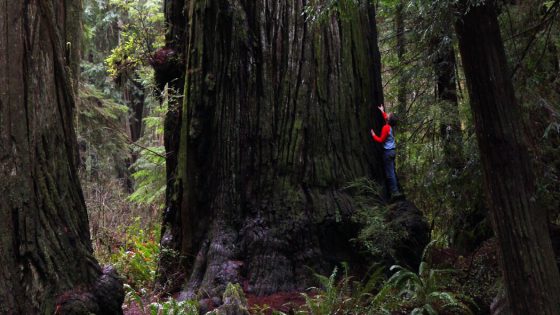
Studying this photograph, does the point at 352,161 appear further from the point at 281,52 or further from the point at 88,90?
the point at 88,90

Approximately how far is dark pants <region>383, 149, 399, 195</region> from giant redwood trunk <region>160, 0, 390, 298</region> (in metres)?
0.14

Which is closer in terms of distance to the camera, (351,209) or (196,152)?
(351,209)

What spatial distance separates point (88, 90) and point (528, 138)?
1335 centimetres

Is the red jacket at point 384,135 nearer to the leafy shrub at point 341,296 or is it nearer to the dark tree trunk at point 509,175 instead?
the leafy shrub at point 341,296

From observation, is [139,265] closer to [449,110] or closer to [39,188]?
[39,188]

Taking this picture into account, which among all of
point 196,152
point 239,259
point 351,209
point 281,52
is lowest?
point 239,259

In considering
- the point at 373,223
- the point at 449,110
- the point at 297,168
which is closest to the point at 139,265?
the point at 297,168

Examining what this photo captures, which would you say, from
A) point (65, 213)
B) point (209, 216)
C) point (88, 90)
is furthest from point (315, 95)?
point (88, 90)

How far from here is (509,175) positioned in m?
4.27

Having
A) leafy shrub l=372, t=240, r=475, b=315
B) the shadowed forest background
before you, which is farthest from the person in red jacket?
leafy shrub l=372, t=240, r=475, b=315

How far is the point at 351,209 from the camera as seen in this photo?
22.1 feet

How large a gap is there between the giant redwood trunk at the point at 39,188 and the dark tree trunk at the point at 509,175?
3.38 meters

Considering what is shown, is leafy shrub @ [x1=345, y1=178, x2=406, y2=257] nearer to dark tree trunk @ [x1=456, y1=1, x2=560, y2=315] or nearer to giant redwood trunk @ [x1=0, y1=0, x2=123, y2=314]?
dark tree trunk @ [x1=456, y1=1, x2=560, y2=315]

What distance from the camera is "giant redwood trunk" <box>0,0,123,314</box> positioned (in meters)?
4.24
